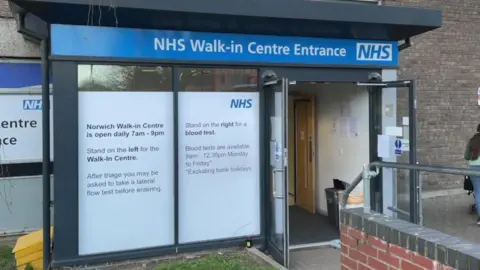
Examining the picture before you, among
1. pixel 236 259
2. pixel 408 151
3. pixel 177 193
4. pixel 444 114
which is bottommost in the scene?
pixel 236 259

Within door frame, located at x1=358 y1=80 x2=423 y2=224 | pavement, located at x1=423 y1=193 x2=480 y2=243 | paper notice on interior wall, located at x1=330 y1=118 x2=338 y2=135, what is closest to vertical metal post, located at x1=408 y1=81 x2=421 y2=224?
door frame, located at x1=358 y1=80 x2=423 y2=224

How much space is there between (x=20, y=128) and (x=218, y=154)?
2.88 meters

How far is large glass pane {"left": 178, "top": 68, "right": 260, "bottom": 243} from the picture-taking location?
5898 millimetres

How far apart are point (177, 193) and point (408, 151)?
10.2 feet

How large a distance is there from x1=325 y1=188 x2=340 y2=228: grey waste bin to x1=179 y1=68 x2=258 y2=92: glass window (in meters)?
2.41

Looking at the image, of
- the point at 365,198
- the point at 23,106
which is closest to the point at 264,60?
the point at 365,198

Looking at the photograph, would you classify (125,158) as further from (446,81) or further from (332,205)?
(446,81)

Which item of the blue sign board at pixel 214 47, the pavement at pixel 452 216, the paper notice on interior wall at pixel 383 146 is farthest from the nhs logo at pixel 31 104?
the pavement at pixel 452 216

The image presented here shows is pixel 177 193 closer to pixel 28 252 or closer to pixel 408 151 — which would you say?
pixel 28 252

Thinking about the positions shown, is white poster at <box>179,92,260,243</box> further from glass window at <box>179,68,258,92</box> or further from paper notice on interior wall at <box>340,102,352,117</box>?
paper notice on interior wall at <box>340,102,352,117</box>

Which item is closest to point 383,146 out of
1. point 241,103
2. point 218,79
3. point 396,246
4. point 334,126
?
point 334,126

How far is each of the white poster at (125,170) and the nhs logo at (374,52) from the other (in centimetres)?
264

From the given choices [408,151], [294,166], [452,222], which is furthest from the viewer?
[294,166]

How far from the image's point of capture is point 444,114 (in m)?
9.91
